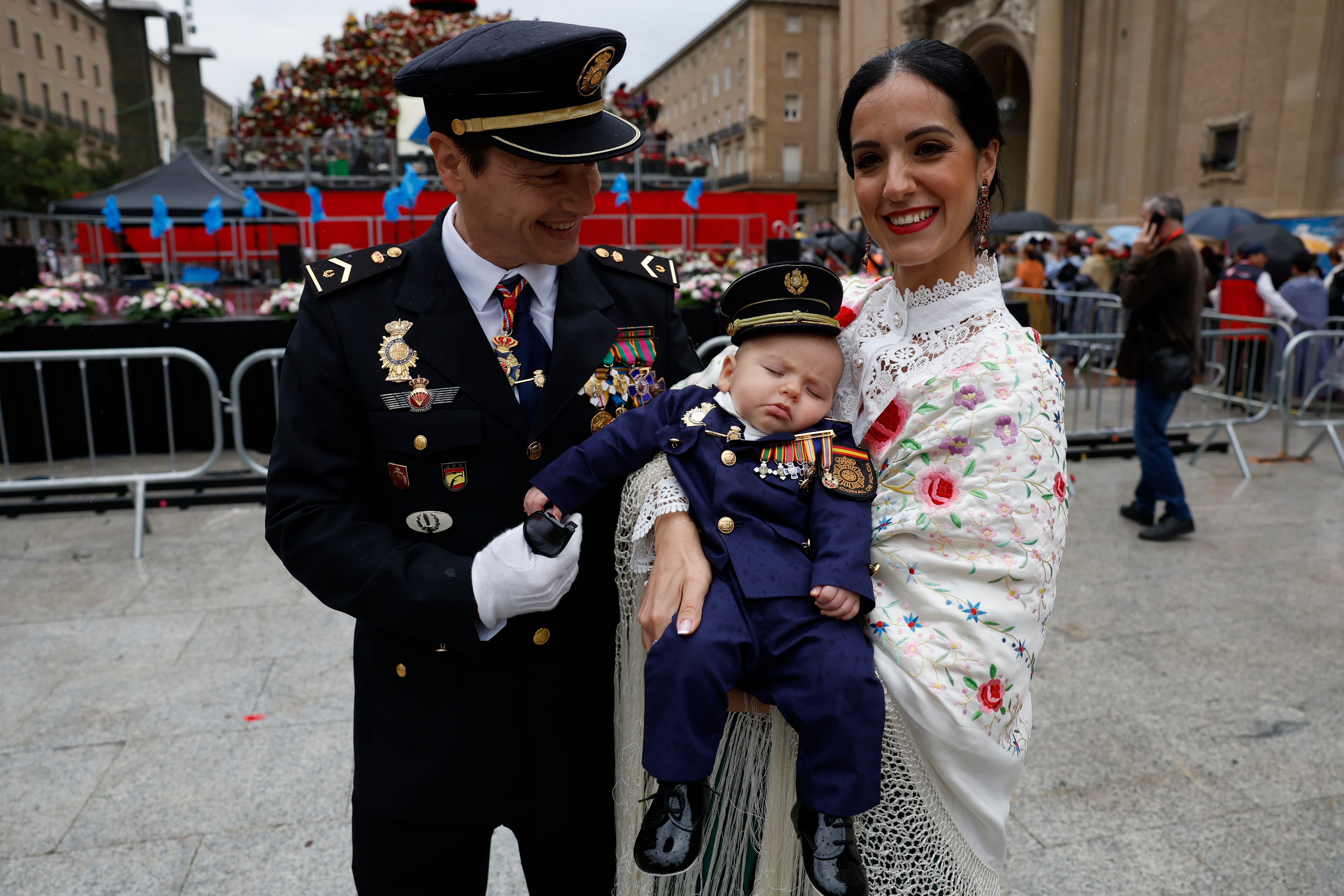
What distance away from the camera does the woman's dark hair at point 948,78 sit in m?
1.57

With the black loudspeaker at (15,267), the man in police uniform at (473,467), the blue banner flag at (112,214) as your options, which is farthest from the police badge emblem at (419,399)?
the blue banner flag at (112,214)

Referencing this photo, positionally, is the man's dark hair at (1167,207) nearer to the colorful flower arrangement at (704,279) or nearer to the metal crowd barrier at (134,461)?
the colorful flower arrangement at (704,279)

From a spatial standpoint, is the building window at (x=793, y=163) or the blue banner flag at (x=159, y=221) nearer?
the blue banner flag at (x=159, y=221)

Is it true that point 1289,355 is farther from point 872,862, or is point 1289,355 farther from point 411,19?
point 411,19

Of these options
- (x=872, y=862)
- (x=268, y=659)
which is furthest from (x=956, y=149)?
(x=268, y=659)

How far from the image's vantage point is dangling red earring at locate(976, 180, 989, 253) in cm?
170

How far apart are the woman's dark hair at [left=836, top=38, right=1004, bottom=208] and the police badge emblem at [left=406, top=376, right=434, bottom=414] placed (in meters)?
0.94

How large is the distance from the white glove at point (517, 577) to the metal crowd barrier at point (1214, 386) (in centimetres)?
544

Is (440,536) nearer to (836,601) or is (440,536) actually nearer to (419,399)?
(419,399)

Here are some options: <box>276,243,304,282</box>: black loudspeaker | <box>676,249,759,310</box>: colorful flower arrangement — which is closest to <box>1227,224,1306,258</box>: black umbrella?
<box>676,249,759,310</box>: colorful flower arrangement

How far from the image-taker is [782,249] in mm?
9031

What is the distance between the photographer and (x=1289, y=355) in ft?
24.1

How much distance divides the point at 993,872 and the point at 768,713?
489 millimetres

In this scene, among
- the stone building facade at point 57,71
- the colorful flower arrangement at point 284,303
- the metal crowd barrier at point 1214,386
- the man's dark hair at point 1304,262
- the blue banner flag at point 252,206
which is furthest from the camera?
the stone building facade at point 57,71
